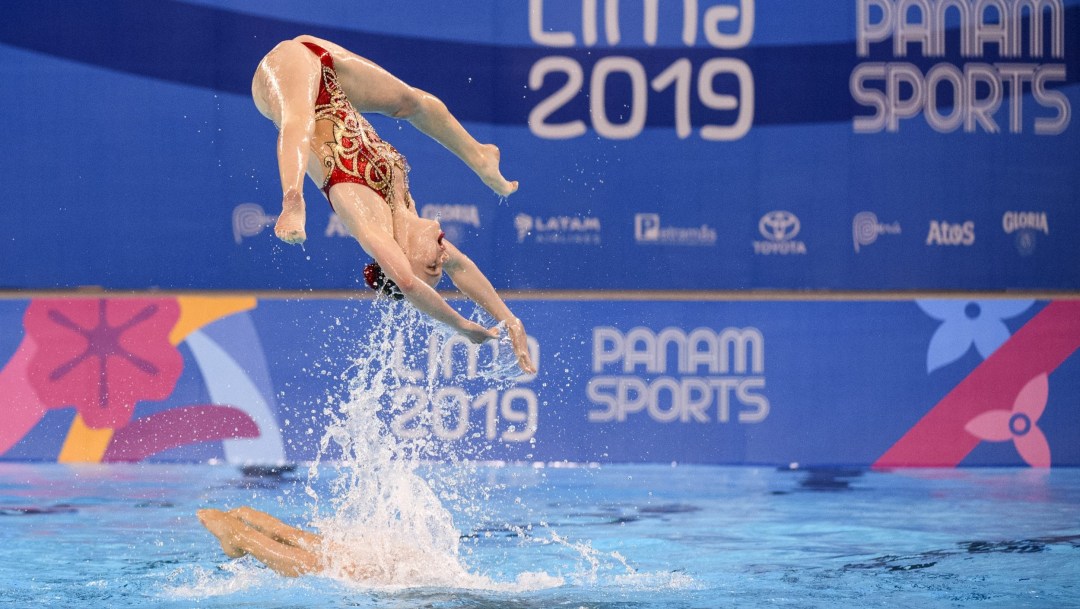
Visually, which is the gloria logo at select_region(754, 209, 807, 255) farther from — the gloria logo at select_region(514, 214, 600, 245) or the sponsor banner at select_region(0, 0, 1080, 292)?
the gloria logo at select_region(514, 214, 600, 245)

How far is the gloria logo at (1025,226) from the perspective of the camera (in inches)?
361

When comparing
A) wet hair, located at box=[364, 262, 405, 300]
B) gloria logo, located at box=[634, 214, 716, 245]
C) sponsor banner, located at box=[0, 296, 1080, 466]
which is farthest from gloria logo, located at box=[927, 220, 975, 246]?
wet hair, located at box=[364, 262, 405, 300]

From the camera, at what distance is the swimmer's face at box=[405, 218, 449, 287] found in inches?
231

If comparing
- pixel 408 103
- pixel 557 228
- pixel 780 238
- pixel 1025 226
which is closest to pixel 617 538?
pixel 408 103

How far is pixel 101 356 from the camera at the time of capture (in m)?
8.57

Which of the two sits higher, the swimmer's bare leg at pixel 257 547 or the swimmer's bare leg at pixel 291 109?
the swimmer's bare leg at pixel 291 109

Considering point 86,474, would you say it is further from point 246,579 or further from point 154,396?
point 246,579

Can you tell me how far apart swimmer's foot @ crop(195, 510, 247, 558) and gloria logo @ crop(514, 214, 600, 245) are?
11.6 ft

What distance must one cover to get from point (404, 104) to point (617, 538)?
2.30 m

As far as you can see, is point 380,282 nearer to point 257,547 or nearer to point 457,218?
point 257,547

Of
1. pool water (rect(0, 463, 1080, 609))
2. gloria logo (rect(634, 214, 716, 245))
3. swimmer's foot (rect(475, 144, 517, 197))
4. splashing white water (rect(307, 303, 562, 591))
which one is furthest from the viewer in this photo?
gloria logo (rect(634, 214, 716, 245))

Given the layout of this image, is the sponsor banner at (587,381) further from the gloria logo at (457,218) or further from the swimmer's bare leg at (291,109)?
the swimmer's bare leg at (291,109)

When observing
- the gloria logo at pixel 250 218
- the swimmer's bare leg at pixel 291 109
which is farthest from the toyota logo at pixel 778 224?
the swimmer's bare leg at pixel 291 109

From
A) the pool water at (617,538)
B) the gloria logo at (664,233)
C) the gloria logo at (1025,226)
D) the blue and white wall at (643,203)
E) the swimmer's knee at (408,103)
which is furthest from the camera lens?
the gloria logo at (1025,226)
